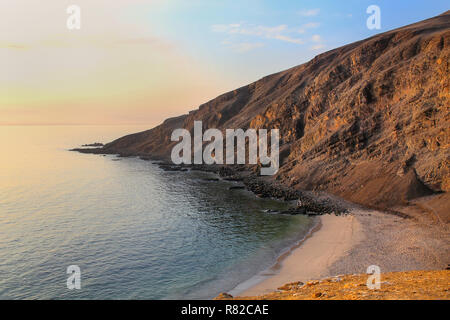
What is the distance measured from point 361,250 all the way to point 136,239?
23.7 meters

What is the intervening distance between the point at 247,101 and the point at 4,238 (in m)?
97.6

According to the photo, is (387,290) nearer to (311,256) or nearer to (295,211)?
(311,256)

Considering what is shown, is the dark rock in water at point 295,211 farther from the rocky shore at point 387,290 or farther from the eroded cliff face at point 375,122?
the rocky shore at point 387,290

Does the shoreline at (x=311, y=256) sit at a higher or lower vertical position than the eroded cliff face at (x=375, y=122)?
lower

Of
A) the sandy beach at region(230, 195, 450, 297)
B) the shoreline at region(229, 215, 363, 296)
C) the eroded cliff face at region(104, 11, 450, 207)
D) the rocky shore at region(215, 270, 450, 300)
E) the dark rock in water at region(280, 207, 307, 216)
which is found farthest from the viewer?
the dark rock in water at region(280, 207, 307, 216)

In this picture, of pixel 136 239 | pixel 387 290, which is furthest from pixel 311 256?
pixel 136 239

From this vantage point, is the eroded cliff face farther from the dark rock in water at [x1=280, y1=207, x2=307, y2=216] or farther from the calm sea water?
the calm sea water

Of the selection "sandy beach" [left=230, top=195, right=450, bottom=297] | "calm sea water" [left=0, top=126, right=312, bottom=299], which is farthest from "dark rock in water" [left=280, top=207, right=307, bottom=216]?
"sandy beach" [left=230, top=195, right=450, bottom=297]

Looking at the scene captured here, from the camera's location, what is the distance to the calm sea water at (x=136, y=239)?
2600cm

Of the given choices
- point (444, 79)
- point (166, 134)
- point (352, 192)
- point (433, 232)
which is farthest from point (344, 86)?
point (166, 134)

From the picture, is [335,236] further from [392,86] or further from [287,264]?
[392,86]

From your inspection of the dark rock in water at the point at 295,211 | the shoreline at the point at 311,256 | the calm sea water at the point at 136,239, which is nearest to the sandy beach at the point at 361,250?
the shoreline at the point at 311,256

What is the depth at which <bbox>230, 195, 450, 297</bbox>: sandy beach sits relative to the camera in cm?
2662

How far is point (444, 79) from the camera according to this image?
49.8 m
